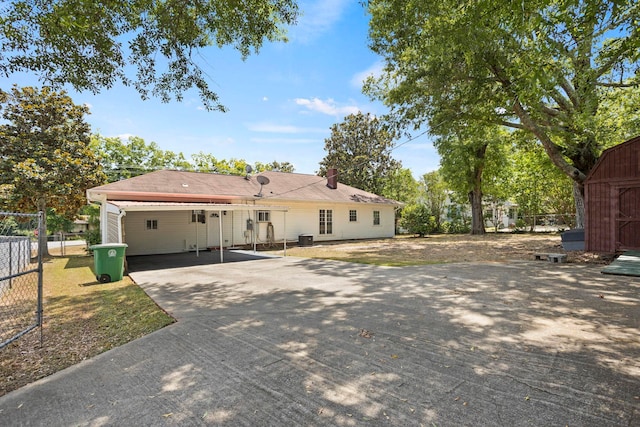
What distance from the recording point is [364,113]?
36.2 m

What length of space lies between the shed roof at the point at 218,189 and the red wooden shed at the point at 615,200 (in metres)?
12.5

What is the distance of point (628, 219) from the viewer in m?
9.67

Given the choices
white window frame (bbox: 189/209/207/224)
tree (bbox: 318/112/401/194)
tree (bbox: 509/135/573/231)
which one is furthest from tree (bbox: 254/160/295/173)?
white window frame (bbox: 189/209/207/224)

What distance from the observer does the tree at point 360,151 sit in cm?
3525

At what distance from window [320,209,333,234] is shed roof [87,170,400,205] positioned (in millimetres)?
896

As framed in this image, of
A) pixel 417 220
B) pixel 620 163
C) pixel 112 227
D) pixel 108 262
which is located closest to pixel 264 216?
pixel 112 227

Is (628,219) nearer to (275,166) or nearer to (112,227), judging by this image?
(112,227)

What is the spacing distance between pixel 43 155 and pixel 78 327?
1376 centimetres

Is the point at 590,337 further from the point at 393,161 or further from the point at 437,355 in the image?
the point at 393,161

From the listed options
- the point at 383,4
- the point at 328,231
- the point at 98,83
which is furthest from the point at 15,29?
the point at 328,231

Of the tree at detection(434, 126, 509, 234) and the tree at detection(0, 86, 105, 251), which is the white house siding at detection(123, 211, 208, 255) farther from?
the tree at detection(434, 126, 509, 234)

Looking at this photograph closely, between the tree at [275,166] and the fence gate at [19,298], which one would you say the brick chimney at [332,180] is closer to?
the fence gate at [19,298]

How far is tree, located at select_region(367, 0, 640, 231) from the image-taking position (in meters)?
5.69

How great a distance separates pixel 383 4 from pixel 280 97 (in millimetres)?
6383
